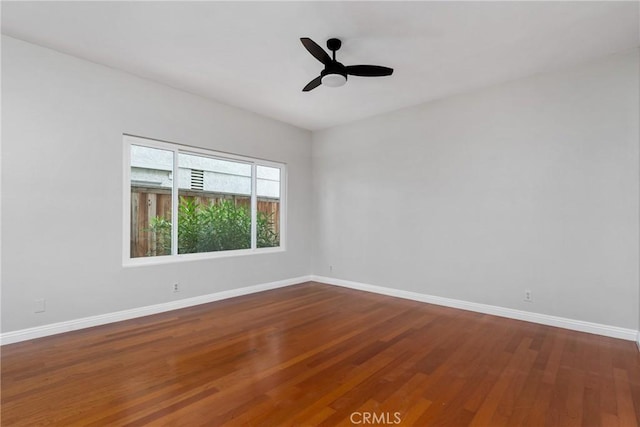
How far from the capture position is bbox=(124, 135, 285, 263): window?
382 cm

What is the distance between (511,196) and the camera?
3.77m

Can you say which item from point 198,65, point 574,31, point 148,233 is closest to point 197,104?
point 198,65

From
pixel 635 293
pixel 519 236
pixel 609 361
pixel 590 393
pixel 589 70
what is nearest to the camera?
pixel 590 393

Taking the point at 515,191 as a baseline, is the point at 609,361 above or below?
below

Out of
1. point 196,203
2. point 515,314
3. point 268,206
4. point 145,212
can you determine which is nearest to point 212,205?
point 196,203

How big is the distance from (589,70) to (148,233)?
5460 millimetres

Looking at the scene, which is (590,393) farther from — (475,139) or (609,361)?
(475,139)

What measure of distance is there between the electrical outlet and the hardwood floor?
1.07ft

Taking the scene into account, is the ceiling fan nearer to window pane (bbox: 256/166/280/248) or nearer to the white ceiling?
the white ceiling

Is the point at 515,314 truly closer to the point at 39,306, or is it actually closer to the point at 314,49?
the point at 314,49

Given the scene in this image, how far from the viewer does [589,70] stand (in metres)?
3.31

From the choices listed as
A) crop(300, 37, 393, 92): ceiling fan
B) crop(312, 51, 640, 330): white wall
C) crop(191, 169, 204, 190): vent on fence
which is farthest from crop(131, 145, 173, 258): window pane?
crop(312, 51, 640, 330): white wall

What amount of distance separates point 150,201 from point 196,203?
2.09 ft

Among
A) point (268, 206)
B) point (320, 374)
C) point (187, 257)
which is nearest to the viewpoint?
point (320, 374)
